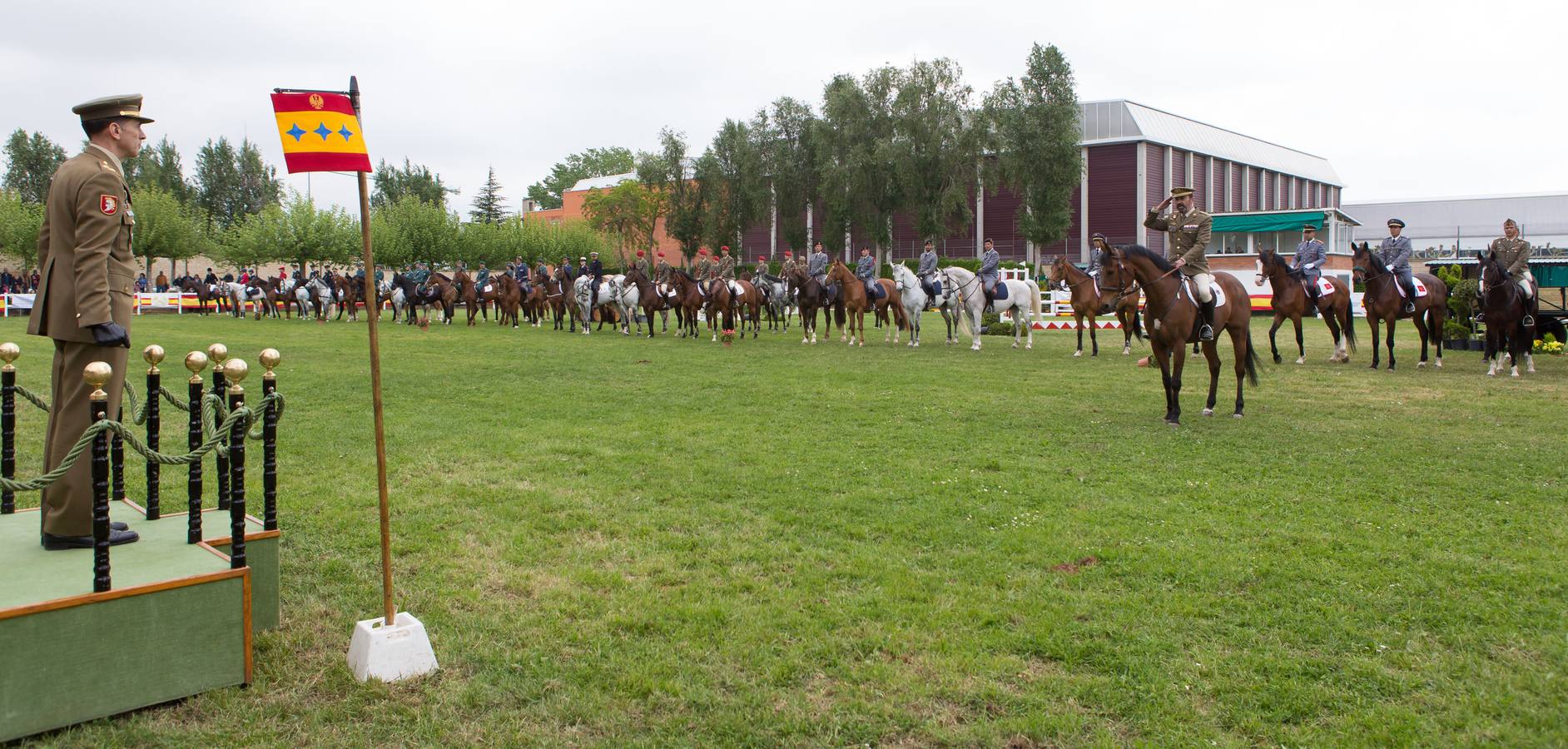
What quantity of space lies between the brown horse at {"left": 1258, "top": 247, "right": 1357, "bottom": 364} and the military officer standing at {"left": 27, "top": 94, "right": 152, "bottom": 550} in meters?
17.0

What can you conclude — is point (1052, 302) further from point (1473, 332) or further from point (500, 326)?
point (500, 326)

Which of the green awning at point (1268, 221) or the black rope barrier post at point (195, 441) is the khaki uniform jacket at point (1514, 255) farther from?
the green awning at point (1268, 221)

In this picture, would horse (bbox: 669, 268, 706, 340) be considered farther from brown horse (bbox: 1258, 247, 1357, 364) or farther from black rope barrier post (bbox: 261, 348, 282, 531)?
black rope barrier post (bbox: 261, 348, 282, 531)

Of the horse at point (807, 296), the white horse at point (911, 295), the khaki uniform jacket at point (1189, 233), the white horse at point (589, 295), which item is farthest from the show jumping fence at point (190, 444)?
the white horse at point (589, 295)

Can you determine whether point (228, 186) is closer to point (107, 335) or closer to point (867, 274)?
point (867, 274)

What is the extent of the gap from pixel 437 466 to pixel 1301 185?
9015cm

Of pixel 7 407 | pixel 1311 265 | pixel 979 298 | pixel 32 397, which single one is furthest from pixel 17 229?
pixel 1311 265

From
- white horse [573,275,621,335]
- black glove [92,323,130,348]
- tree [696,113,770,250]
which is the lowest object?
black glove [92,323,130,348]

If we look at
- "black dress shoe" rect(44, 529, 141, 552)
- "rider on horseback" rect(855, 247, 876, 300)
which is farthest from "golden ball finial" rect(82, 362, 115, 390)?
"rider on horseback" rect(855, 247, 876, 300)

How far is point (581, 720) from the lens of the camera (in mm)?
3869

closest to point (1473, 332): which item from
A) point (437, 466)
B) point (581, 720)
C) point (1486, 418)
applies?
point (1486, 418)

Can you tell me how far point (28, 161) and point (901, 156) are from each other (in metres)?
68.8

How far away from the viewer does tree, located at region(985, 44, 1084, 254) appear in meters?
51.1

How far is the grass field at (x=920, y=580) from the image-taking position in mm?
3857
